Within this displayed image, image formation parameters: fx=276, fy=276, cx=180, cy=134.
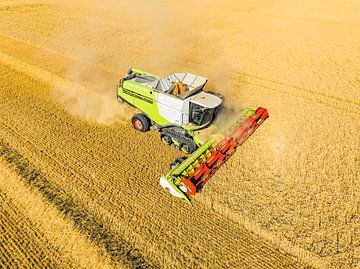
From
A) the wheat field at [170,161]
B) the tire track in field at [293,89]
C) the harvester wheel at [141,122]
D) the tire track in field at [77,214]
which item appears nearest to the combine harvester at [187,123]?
the harvester wheel at [141,122]

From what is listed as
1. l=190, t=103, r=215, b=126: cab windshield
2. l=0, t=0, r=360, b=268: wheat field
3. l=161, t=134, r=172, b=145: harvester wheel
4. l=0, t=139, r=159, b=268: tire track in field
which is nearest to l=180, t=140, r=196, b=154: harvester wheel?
l=0, t=0, r=360, b=268: wheat field

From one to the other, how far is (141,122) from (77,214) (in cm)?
401

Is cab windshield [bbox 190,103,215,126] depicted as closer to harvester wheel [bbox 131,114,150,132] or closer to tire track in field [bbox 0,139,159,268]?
harvester wheel [bbox 131,114,150,132]

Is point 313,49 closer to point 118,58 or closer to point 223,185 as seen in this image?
point 118,58

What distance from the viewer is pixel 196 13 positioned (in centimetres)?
2577

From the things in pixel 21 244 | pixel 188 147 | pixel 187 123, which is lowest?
pixel 21 244

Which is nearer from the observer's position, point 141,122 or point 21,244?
point 21,244

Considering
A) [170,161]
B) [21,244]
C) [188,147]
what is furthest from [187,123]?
[21,244]

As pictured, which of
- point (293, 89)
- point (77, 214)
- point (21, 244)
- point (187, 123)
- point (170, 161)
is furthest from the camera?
point (293, 89)

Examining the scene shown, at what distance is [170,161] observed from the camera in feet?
30.0

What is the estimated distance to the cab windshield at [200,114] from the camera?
857 cm

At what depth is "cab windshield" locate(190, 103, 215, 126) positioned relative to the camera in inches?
337

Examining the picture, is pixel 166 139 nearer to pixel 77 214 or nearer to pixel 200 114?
pixel 200 114

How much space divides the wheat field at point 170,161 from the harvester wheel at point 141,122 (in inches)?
12.3
